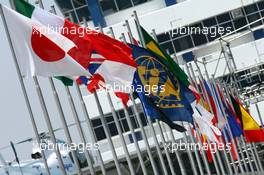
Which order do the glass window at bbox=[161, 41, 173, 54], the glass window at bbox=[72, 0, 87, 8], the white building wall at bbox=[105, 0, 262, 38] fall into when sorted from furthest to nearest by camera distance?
the glass window at bbox=[72, 0, 87, 8], the glass window at bbox=[161, 41, 173, 54], the white building wall at bbox=[105, 0, 262, 38]

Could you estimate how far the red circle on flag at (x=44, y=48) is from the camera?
1417 centimetres

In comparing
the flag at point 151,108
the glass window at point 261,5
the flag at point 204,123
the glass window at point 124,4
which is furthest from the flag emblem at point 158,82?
the glass window at point 124,4

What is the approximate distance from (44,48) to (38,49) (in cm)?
12

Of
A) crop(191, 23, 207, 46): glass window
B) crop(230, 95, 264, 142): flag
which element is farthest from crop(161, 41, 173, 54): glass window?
crop(230, 95, 264, 142): flag

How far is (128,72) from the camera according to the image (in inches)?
665

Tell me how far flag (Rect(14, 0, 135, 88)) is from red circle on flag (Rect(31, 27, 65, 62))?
0.44 metres

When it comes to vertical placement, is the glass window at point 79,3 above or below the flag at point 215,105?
above

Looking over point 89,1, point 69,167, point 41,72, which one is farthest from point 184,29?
point 41,72

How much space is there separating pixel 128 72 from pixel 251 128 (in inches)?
592

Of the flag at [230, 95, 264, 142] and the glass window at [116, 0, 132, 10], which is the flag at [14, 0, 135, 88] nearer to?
the flag at [230, 95, 264, 142]

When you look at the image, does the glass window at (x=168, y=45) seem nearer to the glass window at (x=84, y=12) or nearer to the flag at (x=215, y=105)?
the glass window at (x=84, y=12)

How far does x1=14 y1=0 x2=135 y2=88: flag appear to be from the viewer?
14727 mm

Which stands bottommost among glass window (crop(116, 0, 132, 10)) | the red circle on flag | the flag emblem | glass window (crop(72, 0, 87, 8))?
the flag emblem

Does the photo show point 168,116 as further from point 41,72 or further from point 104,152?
point 104,152
